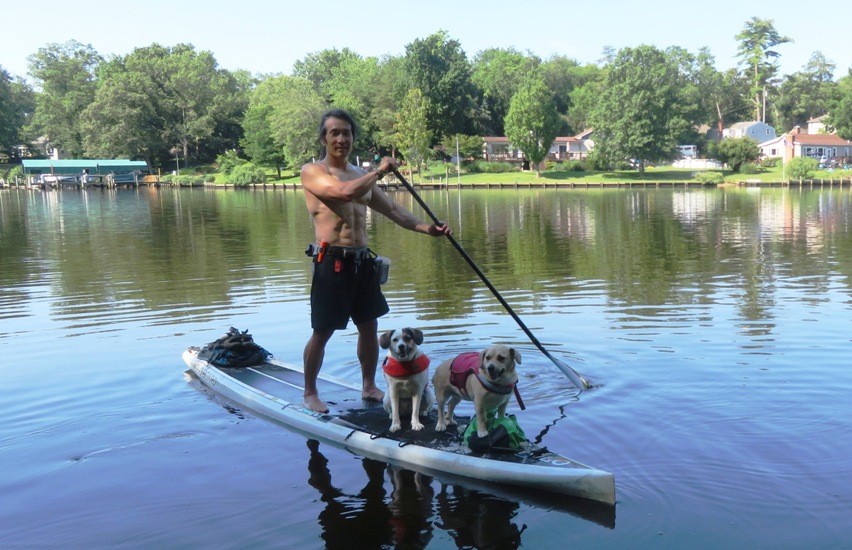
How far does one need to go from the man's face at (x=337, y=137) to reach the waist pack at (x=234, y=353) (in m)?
3.33

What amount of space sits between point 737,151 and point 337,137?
265 feet

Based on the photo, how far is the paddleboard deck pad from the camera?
5.62 meters

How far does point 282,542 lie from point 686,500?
288cm

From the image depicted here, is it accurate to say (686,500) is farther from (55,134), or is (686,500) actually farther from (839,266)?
(55,134)

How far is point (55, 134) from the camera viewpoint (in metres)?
110

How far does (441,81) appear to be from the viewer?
285 feet

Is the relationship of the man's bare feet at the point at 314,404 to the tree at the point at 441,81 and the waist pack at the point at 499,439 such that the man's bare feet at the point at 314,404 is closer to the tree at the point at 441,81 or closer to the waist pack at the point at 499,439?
the waist pack at the point at 499,439

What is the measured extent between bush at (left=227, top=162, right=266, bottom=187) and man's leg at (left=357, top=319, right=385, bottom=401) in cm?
8071

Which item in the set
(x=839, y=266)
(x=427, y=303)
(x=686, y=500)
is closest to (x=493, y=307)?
(x=427, y=303)

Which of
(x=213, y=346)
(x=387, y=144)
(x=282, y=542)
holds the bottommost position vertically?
(x=282, y=542)

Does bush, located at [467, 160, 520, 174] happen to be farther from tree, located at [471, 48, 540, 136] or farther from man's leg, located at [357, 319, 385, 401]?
man's leg, located at [357, 319, 385, 401]

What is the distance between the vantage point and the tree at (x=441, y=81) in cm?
8731

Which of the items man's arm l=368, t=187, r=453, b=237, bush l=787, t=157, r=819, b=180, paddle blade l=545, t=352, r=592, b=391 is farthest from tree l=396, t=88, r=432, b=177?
man's arm l=368, t=187, r=453, b=237

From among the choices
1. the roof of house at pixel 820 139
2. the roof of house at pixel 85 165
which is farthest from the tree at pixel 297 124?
the roof of house at pixel 820 139
